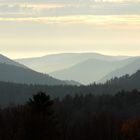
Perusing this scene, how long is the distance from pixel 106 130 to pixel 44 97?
109 metres

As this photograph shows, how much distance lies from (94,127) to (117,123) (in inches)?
294

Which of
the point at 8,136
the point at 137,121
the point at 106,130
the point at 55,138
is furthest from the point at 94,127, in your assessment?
the point at 55,138

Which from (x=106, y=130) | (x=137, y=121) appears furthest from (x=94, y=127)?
(x=137, y=121)

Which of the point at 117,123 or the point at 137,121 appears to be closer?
the point at 137,121

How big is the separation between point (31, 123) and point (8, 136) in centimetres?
2242

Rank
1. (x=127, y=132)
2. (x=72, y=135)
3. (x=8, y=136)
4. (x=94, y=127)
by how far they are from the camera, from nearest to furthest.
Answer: (x=8, y=136) → (x=127, y=132) → (x=72, y=135) → (x=94, y=127)

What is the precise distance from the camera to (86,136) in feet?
582

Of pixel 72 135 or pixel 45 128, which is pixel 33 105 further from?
pixel 72 135

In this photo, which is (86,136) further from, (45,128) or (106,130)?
(45,128)

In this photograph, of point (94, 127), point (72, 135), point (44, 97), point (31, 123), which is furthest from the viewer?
point (94, 127)

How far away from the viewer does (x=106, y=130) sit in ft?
605

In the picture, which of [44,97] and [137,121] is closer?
[44,97]

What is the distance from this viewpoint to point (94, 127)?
188 m

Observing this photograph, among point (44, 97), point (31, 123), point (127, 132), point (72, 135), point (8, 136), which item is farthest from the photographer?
point (72, 135)
